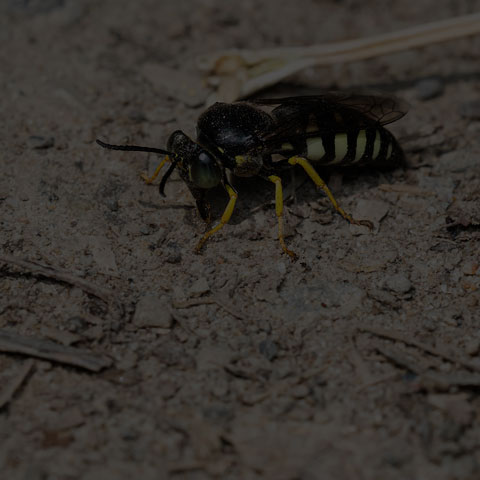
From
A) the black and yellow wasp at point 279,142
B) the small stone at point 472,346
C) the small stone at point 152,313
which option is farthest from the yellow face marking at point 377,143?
the small stone at point 152,313

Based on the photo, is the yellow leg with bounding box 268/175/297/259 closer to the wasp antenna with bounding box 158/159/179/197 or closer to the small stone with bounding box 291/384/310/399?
the wasp antenna with bounding box 158/159/179/197

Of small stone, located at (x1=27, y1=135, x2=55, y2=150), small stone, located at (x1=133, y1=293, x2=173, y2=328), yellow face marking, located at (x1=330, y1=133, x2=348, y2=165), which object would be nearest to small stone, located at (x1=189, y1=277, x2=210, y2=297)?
small stone, located at (x1=133, y1=293, x2=173, y2=328)

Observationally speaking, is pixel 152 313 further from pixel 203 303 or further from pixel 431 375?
pixel 431 375

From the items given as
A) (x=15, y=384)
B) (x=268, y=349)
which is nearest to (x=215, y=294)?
(x=268, y=349)

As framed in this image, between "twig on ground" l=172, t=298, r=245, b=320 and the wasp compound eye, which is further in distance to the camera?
the wasp compound eye

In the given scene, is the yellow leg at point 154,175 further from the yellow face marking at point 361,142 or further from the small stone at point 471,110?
the small stone at point 471,110

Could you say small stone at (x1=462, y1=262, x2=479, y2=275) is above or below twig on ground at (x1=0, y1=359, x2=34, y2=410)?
below

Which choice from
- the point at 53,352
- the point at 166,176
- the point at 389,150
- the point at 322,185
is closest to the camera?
the point at 53,352

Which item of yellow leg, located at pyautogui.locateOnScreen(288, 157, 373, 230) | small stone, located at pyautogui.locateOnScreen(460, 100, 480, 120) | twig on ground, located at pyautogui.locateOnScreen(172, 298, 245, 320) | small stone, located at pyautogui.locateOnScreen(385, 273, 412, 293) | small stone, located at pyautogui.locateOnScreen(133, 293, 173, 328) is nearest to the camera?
small stone, located at pyautogui.locateOnScreen(133, 293, 173, 328)
